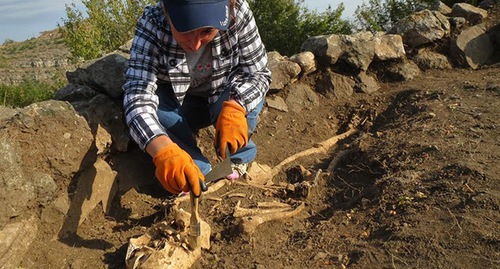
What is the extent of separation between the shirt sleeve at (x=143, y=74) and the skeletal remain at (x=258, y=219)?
753mm

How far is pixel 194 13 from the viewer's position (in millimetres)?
2115

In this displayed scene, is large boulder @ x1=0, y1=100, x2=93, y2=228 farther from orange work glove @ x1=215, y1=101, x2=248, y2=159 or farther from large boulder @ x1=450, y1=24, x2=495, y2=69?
large boulder @ x1=450, y1=24, x2=495, y2=69

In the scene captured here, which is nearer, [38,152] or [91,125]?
[38,152]

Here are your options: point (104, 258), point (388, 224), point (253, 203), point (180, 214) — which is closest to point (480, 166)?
point (388, 224)

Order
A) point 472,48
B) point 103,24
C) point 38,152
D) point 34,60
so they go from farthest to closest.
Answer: point 34,60 → point 103,24 → point 472,48 → point 38,152

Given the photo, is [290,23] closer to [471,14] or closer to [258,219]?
[471,14]

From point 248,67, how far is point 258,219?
106 cm

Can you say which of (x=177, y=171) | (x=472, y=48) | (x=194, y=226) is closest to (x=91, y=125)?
(x=177, y=171)

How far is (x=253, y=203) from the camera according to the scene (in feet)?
9.48

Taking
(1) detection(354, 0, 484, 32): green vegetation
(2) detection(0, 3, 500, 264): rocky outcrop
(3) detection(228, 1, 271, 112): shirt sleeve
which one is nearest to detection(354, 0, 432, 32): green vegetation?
(1) detection(354, 0, 484, 32): green vegetation

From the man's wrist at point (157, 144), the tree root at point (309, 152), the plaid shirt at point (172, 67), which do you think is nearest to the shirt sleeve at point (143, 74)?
the plaid shirt at point (172, 67)

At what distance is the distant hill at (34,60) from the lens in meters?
11.6

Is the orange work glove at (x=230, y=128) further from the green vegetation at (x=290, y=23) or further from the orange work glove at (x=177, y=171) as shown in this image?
the green vegetation at (x=290, y=23)

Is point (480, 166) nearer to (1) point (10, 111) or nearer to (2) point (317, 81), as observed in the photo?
(2) point (317, 81)
